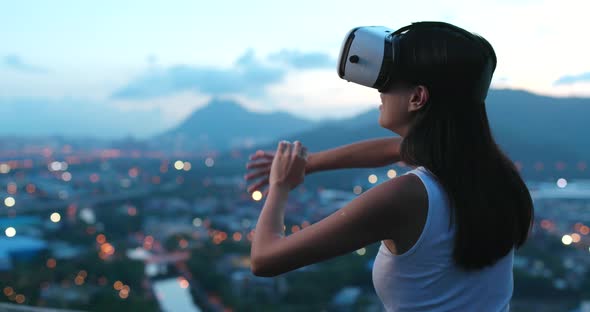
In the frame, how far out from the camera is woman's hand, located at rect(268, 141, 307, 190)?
0.62 metres

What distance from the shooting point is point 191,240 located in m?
15.4

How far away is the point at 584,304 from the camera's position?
28.1ft

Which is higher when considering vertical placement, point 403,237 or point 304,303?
point 403,237

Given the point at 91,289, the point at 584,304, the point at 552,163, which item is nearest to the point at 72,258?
the point at 91,289

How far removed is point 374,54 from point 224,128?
137 feet

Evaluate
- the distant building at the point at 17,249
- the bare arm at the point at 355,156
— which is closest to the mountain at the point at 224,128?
the distant building at the point at 17,249

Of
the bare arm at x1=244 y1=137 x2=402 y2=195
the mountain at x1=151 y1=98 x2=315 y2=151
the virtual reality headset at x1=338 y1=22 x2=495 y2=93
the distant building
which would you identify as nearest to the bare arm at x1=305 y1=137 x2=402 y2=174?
the bare arm at x1=244 y1=137 x2=402 y2=195

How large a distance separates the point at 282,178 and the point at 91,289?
32.5ft

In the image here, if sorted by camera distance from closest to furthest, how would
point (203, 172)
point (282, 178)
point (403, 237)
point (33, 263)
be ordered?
point (403, 237)
point (282, 178)
point (33, 263)
point (203, 172)

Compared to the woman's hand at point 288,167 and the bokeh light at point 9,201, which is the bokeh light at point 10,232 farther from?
the woman's hand at point 288,167

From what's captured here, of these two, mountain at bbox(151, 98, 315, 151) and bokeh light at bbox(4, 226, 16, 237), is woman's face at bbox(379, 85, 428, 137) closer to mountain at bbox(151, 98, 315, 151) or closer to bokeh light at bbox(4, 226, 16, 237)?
bokeh light at bbox(4, 226, 16, 237)

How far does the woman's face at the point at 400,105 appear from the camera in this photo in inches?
21.0

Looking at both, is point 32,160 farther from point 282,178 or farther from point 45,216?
point 282,178

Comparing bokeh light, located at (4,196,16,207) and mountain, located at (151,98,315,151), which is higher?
bokeh light, located at (4,196,16,207)
